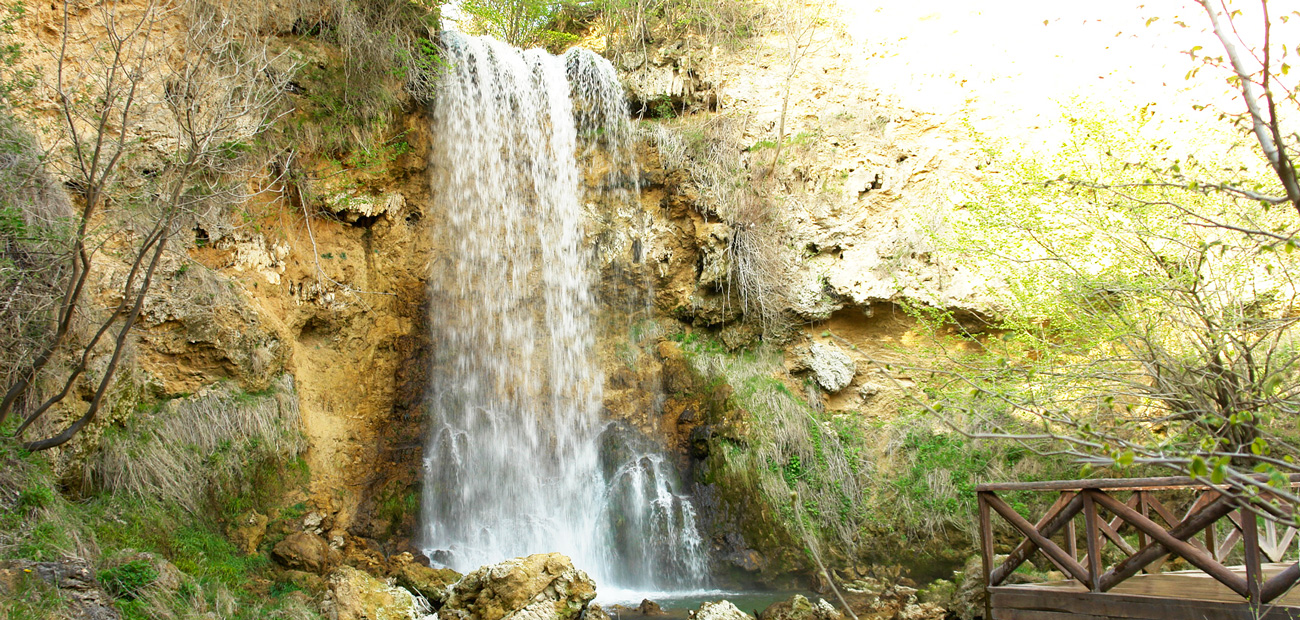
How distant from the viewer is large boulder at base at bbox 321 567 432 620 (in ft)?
18.9

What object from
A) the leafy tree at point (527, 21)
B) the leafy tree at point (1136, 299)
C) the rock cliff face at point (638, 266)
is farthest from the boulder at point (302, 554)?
the leafy tree at point (527, 21)

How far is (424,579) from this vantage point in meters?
6.72

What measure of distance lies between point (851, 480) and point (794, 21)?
26.2 feet

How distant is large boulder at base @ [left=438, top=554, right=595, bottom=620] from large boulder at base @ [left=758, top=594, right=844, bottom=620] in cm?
162

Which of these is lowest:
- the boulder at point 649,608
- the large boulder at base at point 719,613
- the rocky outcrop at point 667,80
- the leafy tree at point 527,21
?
the boulder at point 649,608

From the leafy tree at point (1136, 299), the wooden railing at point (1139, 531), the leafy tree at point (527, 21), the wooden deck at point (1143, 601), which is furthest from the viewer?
the leafy tree at point (527, 21)

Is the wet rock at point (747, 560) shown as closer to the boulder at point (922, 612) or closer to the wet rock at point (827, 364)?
the boulder at point (922, 612)

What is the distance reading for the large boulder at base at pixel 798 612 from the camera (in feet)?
20.7

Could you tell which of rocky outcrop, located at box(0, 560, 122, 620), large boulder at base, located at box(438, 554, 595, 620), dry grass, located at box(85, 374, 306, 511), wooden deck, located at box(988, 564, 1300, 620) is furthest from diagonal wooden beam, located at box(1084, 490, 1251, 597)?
dry grass, located at box(85, 374, 306, 511)

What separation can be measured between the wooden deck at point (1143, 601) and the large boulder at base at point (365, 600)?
15.2 ft

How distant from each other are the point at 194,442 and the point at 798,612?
224 inches

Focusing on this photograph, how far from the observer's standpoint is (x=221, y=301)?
746cm

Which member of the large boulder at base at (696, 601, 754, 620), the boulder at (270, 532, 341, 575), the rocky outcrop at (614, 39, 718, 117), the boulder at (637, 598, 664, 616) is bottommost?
the boulder at (637, 598, 664, 616)

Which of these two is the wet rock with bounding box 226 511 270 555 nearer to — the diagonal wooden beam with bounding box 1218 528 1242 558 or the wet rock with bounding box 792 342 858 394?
the wet rock with bounding box 792 342 858 394
